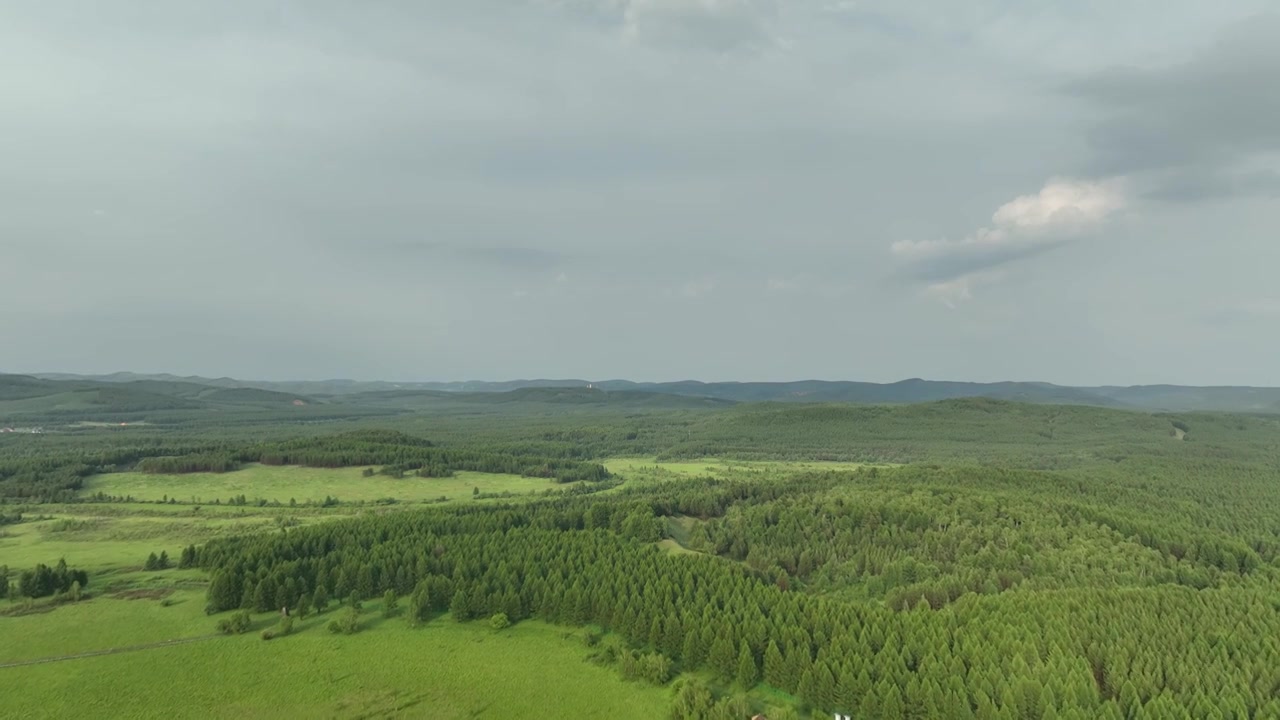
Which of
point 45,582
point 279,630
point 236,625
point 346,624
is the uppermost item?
point 45,582

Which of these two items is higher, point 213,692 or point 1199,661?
point 1199,661

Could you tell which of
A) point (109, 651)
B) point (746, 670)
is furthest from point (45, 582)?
point (746, 670)

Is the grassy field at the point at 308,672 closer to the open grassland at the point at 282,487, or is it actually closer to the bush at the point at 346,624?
the bush at the point at 346,624

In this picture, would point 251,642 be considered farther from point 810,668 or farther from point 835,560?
point 835,560

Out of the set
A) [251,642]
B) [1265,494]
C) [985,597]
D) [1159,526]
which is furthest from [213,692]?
[1265,494]

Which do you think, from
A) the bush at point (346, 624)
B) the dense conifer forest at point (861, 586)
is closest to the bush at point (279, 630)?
the dense conifer forest at point (861, 586)

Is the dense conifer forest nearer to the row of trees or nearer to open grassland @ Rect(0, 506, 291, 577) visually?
the row of trees

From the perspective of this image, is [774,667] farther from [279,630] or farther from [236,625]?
[236,625]
